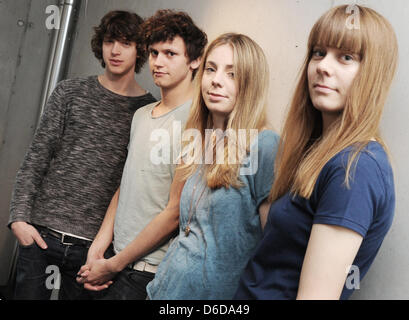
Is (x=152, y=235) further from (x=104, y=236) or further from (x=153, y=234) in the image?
(x=104, y=236)

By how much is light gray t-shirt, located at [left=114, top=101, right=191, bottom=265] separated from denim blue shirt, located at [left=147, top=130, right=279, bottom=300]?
0.36 m

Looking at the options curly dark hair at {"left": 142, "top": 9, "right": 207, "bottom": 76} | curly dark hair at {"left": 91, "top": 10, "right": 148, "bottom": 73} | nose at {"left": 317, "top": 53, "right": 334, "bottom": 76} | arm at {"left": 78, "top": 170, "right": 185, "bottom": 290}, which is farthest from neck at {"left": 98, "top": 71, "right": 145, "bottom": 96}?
nose at {"left": 317, "top": 53, "right": 334, "bottom": 76}

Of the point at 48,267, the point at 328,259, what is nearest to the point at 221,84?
the point at 328,259

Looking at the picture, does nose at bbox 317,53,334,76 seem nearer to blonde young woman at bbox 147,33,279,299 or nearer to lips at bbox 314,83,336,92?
lips at bbox 314,83,336,92

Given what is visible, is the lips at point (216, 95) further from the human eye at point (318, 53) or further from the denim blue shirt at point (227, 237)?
the human eye at point (318, 53)

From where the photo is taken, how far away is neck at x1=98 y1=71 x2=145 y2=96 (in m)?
1.93

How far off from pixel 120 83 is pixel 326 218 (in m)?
1.27

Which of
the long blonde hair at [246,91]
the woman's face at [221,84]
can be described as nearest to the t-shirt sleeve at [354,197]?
the long blonde hair at [246,91]

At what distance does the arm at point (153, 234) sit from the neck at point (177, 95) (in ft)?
1.06

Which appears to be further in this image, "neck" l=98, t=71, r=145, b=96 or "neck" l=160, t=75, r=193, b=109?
"neck" l=98, t=71, r=145, b=96

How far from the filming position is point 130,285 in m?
1.64

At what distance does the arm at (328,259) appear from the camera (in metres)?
0.88
